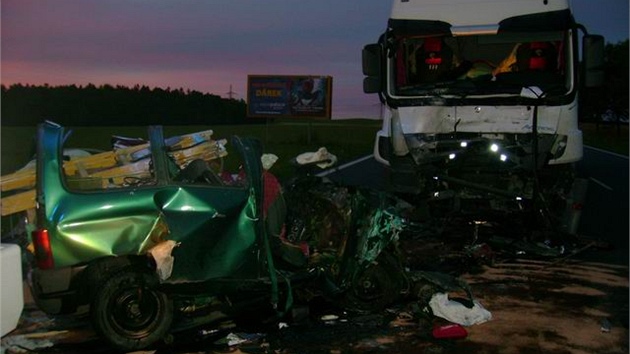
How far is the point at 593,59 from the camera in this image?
8.79 metres

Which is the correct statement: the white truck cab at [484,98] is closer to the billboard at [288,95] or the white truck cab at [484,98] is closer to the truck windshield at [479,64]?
the truck windshield at [479,64]

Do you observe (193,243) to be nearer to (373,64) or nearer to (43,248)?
(43,248)

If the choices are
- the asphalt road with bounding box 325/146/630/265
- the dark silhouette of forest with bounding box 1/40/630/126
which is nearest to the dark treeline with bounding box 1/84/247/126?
the dark silhouette of forest with bounding box 1/40/630/126

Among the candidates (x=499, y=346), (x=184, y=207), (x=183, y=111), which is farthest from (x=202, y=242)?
(x=183, y=111)

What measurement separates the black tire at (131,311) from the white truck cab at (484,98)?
4.69 m

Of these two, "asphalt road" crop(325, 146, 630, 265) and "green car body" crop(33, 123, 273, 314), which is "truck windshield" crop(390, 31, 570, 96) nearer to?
"asphalt road" crop(325, 146, 630, 265)

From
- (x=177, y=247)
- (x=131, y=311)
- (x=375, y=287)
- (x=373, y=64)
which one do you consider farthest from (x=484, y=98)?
(x=131, y=311)

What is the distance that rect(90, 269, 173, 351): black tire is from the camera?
5.12 metres

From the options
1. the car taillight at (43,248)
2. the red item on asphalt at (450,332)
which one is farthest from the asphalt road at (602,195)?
the car taillight at (43,248)

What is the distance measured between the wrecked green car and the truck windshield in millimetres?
3547

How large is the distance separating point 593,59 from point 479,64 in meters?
1.55

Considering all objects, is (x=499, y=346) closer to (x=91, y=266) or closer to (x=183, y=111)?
(x=91, y=266)

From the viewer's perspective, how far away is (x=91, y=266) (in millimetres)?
5129

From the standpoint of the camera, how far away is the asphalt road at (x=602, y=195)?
1014 centimetres
